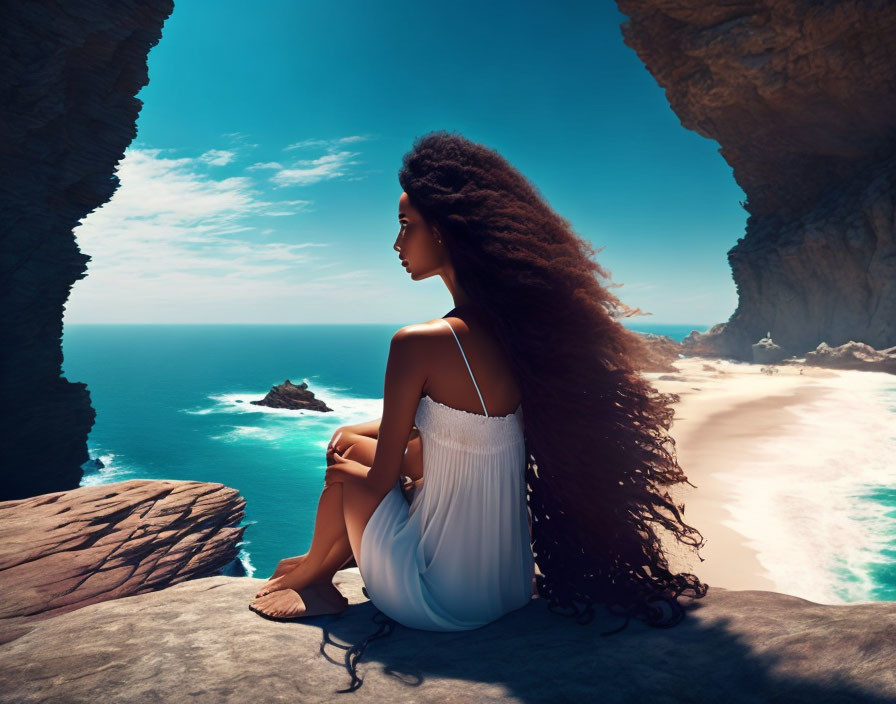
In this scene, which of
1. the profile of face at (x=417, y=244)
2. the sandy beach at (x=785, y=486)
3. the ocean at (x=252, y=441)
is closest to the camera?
the profile of face at (x=417, y=244)

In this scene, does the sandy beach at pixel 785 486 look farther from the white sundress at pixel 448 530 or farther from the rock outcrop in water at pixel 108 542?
the rock outcrop in water at pixel 108 542

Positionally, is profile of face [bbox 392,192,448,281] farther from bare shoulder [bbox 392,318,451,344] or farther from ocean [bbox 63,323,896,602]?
ocean [bbox 63,323,896,602]

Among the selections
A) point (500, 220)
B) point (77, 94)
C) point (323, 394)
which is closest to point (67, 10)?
point (77, 94)

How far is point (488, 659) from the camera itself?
174cm

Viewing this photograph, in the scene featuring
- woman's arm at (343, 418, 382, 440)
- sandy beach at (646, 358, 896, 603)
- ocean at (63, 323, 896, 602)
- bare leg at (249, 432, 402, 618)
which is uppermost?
woman's arm at (343, 418, 382, 440)

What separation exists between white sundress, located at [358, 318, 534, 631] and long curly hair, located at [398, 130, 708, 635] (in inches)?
6.9

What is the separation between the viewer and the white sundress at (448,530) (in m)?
1.97

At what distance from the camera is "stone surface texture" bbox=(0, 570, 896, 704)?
1392mm

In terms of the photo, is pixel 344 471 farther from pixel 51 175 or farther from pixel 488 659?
pixel 51 175

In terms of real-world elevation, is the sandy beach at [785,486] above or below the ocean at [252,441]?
above

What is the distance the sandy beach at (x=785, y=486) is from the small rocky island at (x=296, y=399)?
82.1 feet

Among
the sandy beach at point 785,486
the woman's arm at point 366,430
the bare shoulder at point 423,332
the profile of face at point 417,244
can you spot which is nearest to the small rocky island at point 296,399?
the sandy beach at point 785,486

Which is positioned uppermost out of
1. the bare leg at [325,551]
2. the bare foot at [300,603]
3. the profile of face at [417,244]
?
the profile of face at [417,244]

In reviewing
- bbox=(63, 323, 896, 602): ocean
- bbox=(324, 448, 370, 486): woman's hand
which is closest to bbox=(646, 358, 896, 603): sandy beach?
bbox=(63, 323, 896, 602): ocean
